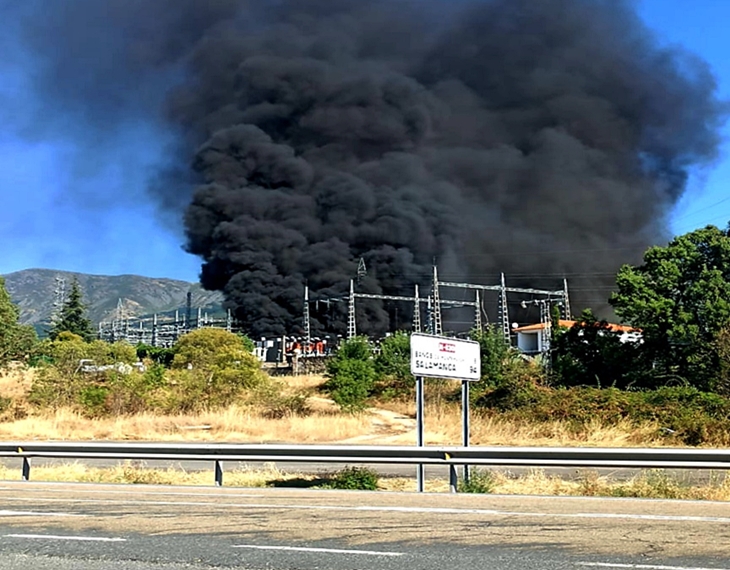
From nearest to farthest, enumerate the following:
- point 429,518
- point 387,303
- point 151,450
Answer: point 429,518
point 151,450
point 387,303

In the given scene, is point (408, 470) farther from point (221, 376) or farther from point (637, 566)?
point (221, 376)

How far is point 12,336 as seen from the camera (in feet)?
109

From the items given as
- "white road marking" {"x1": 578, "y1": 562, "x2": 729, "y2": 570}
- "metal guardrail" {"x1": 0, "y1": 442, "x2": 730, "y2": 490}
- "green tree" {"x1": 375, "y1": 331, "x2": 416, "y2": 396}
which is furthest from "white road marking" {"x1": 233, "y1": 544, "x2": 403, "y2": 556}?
"green tree" {"x1": 375, "y1": 331, "x2": 416, "y2": 396}

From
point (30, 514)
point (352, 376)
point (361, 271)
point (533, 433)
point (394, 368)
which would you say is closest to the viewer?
point (30, 514)

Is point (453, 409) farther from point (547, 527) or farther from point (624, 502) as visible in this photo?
point (547, 527)

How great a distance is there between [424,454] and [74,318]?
68.9 meters

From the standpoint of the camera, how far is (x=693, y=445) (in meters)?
17.0

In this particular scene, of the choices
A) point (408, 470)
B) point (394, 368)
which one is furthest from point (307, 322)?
point (408, 470)

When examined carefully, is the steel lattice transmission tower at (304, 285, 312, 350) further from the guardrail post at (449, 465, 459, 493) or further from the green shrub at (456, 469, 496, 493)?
the guardrail post at (449, 465, 459, 493)

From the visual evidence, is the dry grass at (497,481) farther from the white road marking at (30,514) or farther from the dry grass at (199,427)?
the dry grass at (199,427)

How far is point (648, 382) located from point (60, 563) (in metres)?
25.8

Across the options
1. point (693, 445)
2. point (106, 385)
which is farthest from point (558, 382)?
point (106, 385)

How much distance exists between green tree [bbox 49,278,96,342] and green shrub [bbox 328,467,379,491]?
64952 mm

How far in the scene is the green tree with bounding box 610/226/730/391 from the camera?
2744 centimetres
